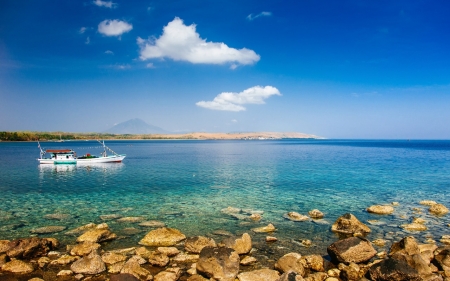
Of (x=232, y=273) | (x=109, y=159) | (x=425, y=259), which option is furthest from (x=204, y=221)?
(x=109, y=159)

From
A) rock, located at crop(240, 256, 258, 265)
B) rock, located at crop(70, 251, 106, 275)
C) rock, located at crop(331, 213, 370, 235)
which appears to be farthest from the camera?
rock, located at crop(331, 213, 370, 235)

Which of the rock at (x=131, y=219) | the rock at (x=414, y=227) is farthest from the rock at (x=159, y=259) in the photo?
the rock at (x=414, y=227)

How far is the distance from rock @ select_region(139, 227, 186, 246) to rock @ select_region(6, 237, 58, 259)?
565cm

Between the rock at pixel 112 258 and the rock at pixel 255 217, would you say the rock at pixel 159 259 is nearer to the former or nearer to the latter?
the rock at pixel 112 258

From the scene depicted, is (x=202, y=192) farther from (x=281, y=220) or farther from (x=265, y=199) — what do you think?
(x=281, y=220)

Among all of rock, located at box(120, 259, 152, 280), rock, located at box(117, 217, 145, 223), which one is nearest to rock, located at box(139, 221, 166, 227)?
rock, located at box(117, 217, 145, 223)

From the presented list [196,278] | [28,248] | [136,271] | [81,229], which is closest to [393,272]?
[196,278]

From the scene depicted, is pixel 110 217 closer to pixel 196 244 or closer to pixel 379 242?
pixel 196 244

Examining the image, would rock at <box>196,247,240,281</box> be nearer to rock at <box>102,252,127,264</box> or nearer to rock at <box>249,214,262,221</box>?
rock at <box>102,252,127,264</box>

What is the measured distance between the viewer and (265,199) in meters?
33.0

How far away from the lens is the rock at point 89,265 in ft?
47.7

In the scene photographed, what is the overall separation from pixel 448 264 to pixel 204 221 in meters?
16.4

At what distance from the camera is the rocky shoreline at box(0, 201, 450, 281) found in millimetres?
13969

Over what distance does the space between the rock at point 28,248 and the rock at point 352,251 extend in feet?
55.8
